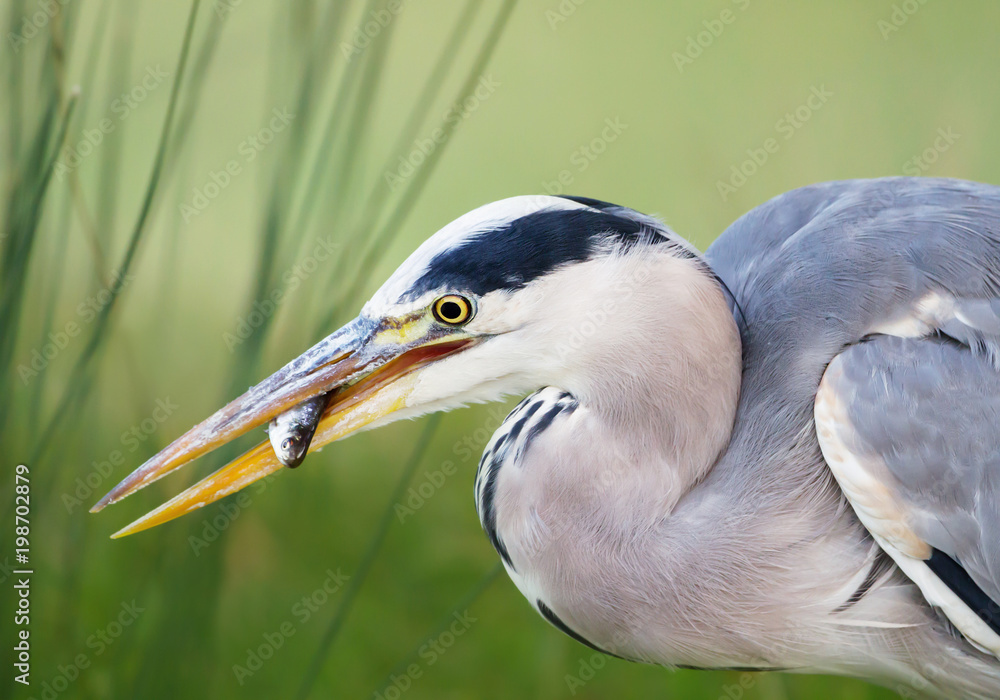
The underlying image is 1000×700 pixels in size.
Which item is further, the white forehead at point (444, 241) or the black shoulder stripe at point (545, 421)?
the black shoulder stripe at point (545, 421)

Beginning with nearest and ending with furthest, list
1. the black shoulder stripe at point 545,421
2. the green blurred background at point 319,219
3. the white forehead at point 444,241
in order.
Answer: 1. the white forehead at point 444,241
2. the black shoulder stripe at point 545,421
3. the green blurred background at point 319,219

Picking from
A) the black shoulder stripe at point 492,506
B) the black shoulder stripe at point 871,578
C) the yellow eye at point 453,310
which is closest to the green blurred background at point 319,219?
the black shoulder stripe at point 492,506

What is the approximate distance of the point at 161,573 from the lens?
1.25 meters

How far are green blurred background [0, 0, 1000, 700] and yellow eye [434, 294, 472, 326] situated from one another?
288 millimetres

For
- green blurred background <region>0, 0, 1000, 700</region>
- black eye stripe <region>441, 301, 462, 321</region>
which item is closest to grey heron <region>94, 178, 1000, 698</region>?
black eye stripe <region>441, 301, 462, 321</region>

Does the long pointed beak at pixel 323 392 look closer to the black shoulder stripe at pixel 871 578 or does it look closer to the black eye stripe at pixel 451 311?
the black eye stripe at pixel 451 311

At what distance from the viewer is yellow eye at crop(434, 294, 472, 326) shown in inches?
34.7

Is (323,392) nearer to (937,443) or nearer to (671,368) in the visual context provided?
(671,368)

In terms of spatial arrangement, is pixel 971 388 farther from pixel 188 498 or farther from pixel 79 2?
pixel 79 2

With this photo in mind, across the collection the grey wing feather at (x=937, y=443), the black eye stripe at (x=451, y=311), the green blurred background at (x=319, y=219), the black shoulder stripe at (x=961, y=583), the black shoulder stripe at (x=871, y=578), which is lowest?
the green blurred background at (x=319, y=219)

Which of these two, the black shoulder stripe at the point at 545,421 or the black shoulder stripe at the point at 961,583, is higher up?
the black shoulder stripe at the point at 961,583

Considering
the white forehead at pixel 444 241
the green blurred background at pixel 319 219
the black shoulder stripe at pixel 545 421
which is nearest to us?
the white forehead at pixel 444 241

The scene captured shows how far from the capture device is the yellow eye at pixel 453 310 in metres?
A: 0.88

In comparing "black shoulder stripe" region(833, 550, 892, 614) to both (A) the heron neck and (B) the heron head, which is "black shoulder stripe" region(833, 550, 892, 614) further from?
(B) the heron head
